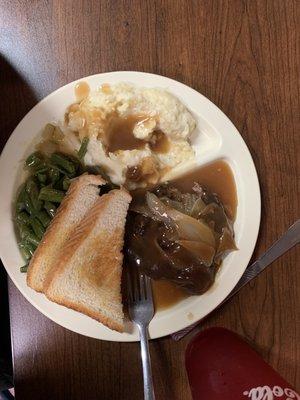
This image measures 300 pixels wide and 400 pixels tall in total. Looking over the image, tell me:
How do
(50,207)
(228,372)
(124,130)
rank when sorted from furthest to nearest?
(124,130) < (50,207) < (228,372)

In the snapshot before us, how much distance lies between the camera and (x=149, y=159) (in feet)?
7.80

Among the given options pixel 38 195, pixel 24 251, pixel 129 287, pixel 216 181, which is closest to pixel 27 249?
pixel 24 251

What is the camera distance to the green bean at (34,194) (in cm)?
227

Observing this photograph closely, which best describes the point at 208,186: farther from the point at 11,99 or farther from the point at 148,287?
the point at 11,99

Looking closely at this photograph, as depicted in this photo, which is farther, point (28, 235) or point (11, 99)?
point (11, 99)

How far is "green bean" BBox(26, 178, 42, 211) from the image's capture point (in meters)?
2.27

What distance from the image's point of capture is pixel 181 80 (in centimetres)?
249

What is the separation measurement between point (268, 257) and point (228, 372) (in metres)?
0.54

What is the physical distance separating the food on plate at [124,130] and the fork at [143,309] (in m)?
0.42

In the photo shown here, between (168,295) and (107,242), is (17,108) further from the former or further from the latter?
(168,295)

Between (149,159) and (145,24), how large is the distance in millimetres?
652

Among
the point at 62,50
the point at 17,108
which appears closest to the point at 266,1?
the point at 62,50

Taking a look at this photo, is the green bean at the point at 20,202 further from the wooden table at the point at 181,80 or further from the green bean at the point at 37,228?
the wooden table at the point at 181,80

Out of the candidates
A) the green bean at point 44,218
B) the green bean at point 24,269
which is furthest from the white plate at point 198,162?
the green bean at point 44,218
